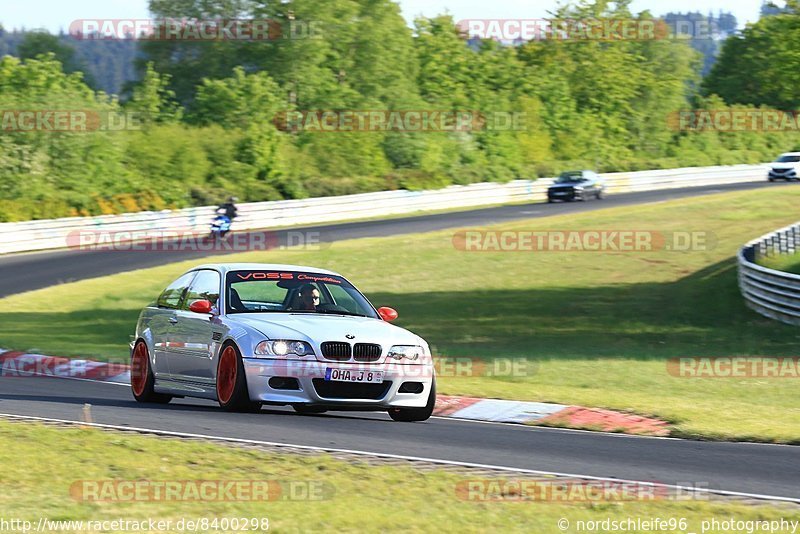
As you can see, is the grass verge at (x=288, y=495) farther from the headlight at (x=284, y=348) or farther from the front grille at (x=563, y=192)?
the front grille at (x=563, y=192)

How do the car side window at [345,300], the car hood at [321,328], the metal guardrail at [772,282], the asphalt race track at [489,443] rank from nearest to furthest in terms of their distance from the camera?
the asphalt race track at [489,443], the car hood at [321,328], the car side window at [345,300], the metal guardrail at [772,282]

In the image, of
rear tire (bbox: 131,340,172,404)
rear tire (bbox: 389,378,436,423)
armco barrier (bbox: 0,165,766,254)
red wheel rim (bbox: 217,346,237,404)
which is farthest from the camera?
armco barrier (bbox: 0,165,766,254)

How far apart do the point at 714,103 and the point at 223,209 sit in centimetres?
6740

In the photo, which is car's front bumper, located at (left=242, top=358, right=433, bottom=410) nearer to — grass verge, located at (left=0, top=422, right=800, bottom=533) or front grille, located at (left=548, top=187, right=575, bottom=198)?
grass verge, located at (left=0, top=422, right=800, bottom=533)

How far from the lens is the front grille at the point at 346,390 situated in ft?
34.1

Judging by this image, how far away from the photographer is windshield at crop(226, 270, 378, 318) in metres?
11.4

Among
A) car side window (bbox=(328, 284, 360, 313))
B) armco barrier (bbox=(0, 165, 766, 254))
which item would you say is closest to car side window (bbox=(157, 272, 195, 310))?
car side window (bbox=(328, 284, 360, 313))

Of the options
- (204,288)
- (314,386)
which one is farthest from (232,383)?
(204,288)

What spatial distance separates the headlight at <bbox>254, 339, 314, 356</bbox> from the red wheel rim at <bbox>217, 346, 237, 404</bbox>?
1.15ft

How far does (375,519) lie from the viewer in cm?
648

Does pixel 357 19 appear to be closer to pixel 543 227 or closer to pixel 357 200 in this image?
pixel 357 200

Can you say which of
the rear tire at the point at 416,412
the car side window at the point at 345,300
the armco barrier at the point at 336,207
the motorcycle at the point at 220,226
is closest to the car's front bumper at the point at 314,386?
the rear tire at the point at 416,412

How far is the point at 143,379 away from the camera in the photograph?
482 inches

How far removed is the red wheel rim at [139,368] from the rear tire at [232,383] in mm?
1478
